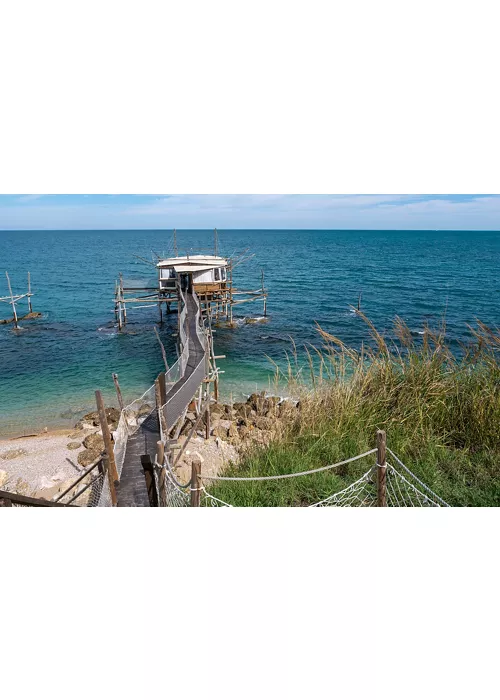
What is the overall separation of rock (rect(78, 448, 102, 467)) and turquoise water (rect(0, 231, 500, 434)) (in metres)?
2.13

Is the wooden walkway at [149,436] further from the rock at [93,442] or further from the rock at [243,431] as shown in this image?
the rock at [93,442]

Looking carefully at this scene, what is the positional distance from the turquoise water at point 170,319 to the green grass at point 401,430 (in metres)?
3.88

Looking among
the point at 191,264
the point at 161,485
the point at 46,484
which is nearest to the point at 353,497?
the point at 161,485

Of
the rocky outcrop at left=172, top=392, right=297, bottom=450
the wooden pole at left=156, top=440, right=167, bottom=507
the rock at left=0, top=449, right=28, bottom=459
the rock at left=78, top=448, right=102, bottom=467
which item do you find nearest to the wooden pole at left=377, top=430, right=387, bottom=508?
the wooden pole at left=156, top=440, right=167, bottom=507

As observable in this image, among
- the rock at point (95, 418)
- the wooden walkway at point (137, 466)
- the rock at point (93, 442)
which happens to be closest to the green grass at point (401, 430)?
the wooden walkway at point (137, 466)

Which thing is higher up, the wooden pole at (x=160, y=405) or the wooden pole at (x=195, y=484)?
the wooden pole at (x=195, y=484)

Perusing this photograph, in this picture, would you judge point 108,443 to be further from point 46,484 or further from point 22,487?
point 22,487

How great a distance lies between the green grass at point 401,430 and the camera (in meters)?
3.70

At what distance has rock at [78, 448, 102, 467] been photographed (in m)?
7.73

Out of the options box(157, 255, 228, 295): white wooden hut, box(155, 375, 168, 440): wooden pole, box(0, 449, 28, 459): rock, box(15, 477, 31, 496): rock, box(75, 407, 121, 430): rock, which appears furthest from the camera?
box(157, 255, 228, 295): white wooden hut

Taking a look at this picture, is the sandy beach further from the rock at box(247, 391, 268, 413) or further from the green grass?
the green grass
